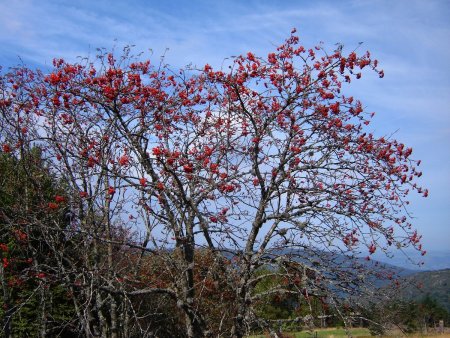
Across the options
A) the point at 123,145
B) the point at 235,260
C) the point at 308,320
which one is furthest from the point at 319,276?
the point at 123,145

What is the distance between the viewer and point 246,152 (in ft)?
20.7

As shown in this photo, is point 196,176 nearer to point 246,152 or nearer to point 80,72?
point 246,152

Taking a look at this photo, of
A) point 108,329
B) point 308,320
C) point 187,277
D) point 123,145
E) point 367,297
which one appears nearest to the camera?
point 308,320

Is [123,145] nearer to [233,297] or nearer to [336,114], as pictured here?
[233,297]

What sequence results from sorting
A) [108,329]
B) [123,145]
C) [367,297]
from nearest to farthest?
[367,297], [123,145], [108,329]

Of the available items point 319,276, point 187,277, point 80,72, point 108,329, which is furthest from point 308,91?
point 108,329

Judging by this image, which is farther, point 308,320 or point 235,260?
point 235,260

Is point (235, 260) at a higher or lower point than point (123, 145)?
lower

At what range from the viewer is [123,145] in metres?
6.20

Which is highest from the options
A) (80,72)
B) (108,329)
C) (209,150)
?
(80,72)

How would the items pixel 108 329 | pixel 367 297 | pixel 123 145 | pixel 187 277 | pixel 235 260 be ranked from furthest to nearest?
pixel 108 329 → pixel 123 145 → pixel 187 277 → pixel 235 260 → pixel 367 297

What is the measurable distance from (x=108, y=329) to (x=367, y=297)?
4214mm

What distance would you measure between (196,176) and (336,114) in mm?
2321

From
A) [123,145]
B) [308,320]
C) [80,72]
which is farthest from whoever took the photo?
[80,72]
